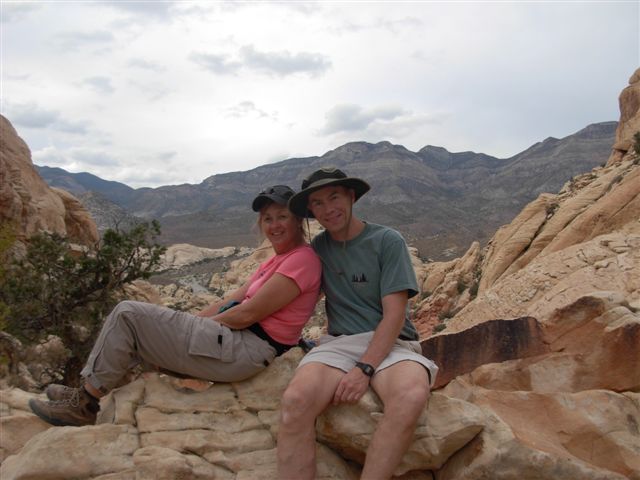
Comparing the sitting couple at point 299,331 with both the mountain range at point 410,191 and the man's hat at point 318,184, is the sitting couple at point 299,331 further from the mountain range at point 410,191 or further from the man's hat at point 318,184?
the mountain range at point 410,191

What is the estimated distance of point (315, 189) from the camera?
395cm

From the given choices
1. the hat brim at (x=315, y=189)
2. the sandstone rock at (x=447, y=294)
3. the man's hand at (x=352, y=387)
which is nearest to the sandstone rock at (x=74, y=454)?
the man's hand at (x=352, y=387)

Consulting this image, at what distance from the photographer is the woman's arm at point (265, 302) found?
388 cm

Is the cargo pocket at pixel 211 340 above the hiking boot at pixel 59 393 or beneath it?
above

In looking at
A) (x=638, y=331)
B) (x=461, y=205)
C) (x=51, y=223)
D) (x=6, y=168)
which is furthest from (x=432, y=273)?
(x=461, y=205)

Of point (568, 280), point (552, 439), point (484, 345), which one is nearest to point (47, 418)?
point (552, 439)

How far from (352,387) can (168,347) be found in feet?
4.31

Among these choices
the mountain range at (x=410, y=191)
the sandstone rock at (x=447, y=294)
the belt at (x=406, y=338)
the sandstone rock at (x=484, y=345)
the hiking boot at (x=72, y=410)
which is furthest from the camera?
the mountain range at (x=410, y=191)

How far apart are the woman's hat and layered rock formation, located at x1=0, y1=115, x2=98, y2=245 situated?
13039mm

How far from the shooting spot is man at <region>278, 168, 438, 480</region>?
11.0ft

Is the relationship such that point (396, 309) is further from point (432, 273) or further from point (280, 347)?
point (432, 273)

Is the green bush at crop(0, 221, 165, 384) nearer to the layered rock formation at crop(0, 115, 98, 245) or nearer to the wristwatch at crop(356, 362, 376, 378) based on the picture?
the layered rock formation at crop(0, 115, 98, 245)

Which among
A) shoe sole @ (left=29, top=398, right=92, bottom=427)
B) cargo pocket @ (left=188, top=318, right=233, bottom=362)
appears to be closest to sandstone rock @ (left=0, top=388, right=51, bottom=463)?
shoe sole @ (left=29, top=398, right=92, bottom=427)

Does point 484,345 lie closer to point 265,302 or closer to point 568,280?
point 265,302
